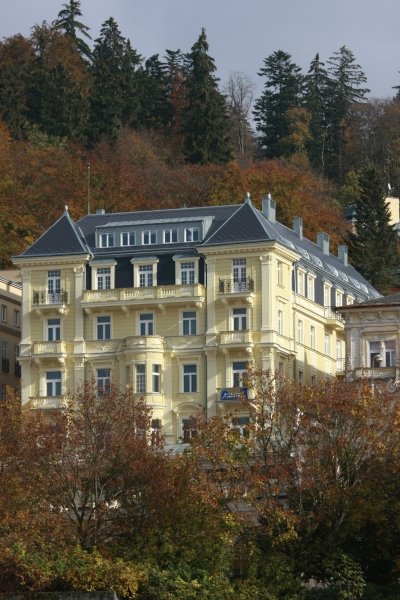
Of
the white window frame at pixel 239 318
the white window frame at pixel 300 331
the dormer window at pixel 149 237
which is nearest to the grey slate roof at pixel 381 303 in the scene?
the white window frame at pixel 239 318

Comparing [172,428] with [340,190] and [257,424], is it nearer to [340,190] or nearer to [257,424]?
[257,424]

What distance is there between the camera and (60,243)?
120250 mm

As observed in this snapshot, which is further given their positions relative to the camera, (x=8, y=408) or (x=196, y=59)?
(x=196, y=59)

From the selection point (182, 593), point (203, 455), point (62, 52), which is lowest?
point (182, 593)

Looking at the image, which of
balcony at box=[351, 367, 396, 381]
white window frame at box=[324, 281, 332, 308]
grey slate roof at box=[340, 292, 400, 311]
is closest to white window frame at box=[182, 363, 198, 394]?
white window frame at box=[324, 281, 332, 308]

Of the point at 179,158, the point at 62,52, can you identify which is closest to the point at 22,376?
the point at 179,158

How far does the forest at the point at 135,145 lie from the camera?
147 meters

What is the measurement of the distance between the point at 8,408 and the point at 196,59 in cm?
9151

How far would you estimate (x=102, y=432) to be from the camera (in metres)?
85.2

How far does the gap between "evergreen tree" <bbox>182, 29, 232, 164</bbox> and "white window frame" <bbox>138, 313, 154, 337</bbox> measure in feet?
165

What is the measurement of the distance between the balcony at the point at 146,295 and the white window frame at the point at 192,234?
324 centimetres

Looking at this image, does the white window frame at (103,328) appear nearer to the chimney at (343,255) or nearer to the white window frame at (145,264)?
the white window frame at (145,264)

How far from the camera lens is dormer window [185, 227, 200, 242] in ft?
390

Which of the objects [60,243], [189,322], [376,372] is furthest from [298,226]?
[376,372]
